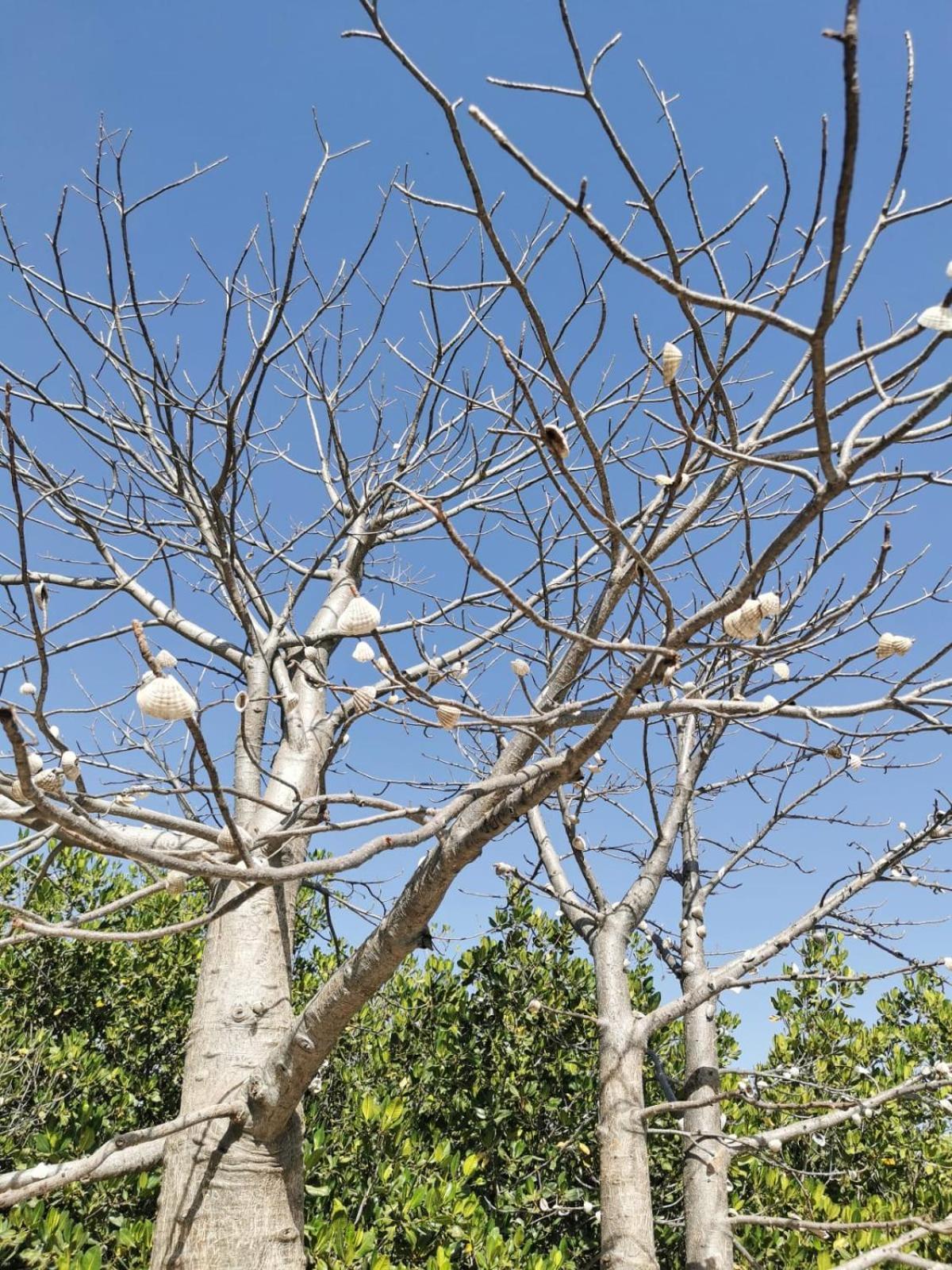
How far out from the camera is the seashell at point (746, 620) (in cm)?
153

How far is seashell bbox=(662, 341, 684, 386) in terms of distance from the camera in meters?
1.34

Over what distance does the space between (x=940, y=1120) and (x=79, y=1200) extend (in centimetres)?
525

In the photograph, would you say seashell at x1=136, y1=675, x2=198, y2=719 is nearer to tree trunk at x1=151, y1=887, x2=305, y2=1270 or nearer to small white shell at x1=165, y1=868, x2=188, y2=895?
small white shell at x1=165, y1=868, x2=188, y2=895

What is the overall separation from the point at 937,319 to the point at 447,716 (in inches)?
44.3

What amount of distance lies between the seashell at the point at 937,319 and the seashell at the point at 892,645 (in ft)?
2.63

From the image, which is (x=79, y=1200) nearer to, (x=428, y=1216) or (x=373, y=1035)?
(x=428, y=1216)

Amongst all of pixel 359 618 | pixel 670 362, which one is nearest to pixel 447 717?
pixel 359 618

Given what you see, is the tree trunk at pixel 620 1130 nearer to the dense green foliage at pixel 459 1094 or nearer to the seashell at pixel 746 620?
the dense green foliage at pixel 459 1094

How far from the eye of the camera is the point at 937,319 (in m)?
1.02

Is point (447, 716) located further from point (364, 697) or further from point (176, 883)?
point (176, 883)

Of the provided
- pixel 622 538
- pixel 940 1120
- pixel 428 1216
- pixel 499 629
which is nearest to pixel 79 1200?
pixel 428 1216

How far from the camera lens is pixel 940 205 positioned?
1.30m

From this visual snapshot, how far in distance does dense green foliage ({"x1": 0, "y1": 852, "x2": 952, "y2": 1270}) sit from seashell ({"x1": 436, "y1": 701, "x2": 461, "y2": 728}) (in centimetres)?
245

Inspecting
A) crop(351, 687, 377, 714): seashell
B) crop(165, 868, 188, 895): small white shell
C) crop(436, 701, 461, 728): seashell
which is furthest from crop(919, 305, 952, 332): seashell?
crop(165, 868, 188, 895): small white shell
